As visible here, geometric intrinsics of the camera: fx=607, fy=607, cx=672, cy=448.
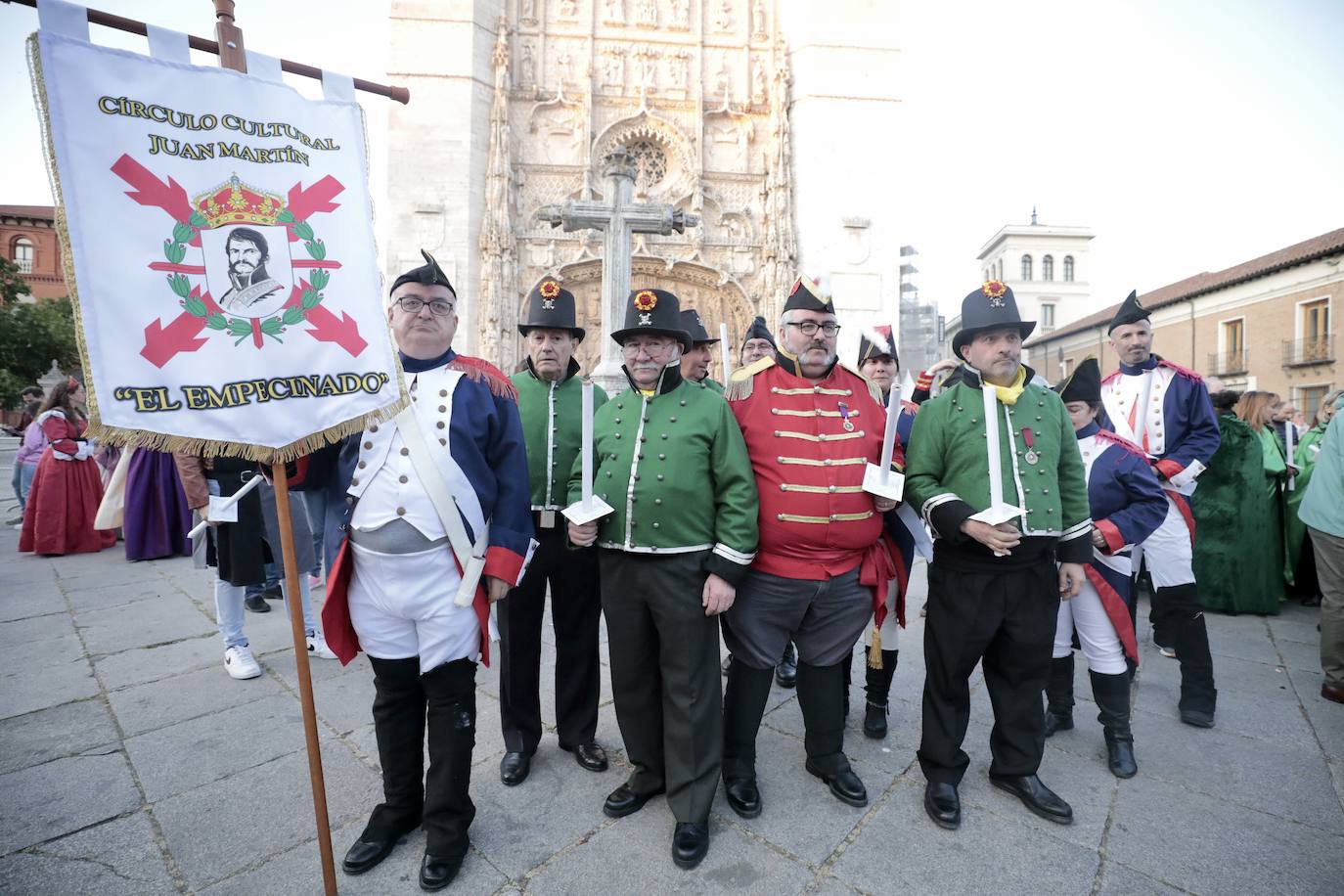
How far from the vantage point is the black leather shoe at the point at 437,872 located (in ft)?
7.00

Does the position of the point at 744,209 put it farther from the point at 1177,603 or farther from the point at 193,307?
the point at 193,307

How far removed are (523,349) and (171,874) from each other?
18.3 meters

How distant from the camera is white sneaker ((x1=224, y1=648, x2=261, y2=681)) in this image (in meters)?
3.92

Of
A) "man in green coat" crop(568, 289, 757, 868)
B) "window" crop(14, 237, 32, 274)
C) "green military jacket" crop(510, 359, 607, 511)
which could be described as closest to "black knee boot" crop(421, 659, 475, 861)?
"man in green coat" crop(568, 289, 757, 868)

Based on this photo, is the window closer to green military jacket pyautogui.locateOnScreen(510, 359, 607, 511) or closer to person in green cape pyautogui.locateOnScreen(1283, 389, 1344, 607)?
green military jacket pyautogui.locateOnScreen(510, 359, 607, 511)

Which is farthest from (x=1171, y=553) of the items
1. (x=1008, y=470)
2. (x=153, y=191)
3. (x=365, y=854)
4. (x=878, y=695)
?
(x=153, y=191)

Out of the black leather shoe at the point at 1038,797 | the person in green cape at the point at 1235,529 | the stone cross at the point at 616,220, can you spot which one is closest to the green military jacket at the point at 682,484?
the black leather shoe at the point at 1038,797

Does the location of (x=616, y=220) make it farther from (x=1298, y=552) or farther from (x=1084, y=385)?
(x=1298, y=552)

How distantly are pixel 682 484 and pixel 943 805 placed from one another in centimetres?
174

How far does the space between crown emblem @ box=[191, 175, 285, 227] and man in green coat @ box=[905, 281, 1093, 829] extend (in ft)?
8.65

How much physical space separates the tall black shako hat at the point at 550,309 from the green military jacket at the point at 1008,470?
178 centimetres

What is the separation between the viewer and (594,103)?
20.2m

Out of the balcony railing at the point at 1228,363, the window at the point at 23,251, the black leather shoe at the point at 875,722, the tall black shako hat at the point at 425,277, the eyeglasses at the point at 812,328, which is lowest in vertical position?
the black leather shoe at the point at 875,722

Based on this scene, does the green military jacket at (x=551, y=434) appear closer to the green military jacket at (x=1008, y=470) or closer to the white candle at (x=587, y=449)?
the white candle at (x=587, y=449)
